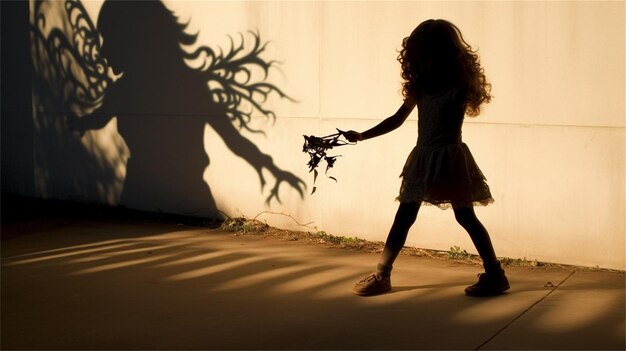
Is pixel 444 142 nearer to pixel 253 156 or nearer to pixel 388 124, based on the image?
pixel 388 124

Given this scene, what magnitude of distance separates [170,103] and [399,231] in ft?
12.6

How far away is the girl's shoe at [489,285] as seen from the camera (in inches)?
218

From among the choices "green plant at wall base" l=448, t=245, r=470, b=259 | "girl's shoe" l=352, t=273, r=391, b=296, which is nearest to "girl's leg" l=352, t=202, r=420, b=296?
"girl's shoe" l=352, t=273, r=391, b=296

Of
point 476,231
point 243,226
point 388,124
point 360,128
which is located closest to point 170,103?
point 243,226

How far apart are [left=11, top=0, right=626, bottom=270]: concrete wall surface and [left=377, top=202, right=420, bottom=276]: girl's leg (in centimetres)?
137

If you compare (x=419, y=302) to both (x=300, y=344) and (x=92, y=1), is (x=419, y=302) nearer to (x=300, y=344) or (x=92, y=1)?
(x=300, y=344)

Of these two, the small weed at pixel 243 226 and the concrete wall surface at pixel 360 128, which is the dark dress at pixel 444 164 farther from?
the small weed at pixel 243 226

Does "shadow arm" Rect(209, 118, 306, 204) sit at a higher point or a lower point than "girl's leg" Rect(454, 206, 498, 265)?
higher

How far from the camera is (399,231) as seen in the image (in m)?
5.57

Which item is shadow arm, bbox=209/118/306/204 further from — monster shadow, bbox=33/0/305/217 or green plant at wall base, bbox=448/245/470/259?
green plant at wall base, bbox=448/245/470/259

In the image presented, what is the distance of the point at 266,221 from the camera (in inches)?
320

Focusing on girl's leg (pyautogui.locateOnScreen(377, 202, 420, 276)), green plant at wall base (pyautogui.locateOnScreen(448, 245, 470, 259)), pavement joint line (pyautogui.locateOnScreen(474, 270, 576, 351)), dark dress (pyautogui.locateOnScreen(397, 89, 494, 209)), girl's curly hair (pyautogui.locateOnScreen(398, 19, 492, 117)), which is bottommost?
pavement joint line (pyautogui.locateOnScreen(474, 270, 576, 351))

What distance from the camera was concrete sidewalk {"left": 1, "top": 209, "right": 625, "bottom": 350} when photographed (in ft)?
15.7

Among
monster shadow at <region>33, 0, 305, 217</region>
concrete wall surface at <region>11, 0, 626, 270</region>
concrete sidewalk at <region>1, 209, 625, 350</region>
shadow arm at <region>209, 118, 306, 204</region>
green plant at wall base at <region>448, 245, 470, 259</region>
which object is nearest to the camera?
concrete sidewalk at <region>1, 209, 625, 350</region>
